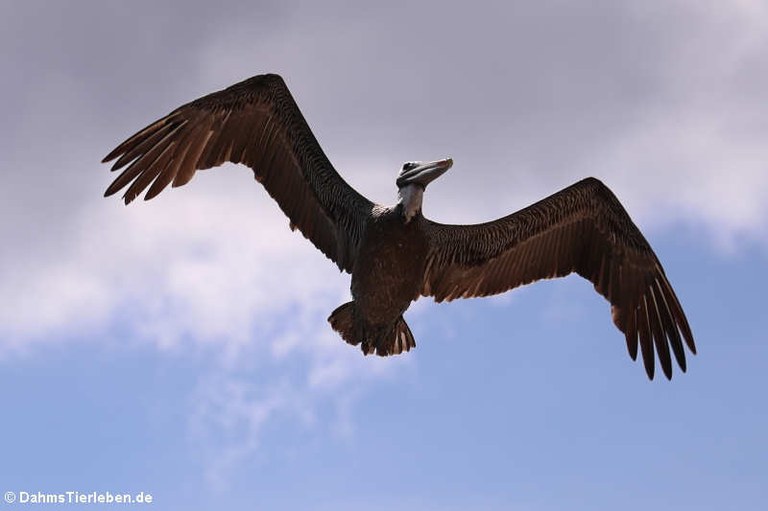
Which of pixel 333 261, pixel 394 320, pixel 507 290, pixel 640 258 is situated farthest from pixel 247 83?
pixel 640 258

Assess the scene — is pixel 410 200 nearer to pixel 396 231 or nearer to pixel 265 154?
pixel 396 231

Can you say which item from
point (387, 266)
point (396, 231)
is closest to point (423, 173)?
point (396, 231)

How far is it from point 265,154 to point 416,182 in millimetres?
1808

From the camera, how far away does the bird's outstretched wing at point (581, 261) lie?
39.7 feet

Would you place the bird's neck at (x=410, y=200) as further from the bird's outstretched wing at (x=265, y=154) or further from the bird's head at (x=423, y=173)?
the bird's outstretched wing at (x=265, y=154)

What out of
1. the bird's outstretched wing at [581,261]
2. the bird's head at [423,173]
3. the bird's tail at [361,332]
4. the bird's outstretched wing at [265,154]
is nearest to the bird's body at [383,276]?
the bird's tail at [361,332]

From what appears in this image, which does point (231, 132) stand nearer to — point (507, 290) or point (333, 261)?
point (333, 261)

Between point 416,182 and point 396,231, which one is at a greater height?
point 416,182

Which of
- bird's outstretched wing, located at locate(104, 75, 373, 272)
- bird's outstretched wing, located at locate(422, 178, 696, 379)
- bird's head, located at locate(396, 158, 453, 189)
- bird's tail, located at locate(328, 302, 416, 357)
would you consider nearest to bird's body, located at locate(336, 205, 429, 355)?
bird's tail, located at locate(328, 302, 416, 357)

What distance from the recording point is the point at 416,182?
35.1 feet

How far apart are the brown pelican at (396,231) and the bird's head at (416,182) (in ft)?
0.04

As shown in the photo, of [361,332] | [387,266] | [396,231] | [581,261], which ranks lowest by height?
[361,332]

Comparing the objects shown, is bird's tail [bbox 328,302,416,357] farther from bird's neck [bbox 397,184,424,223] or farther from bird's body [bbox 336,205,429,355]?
bird's neck [bbox 397,184,424,223]

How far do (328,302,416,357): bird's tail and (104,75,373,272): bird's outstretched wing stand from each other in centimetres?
49
